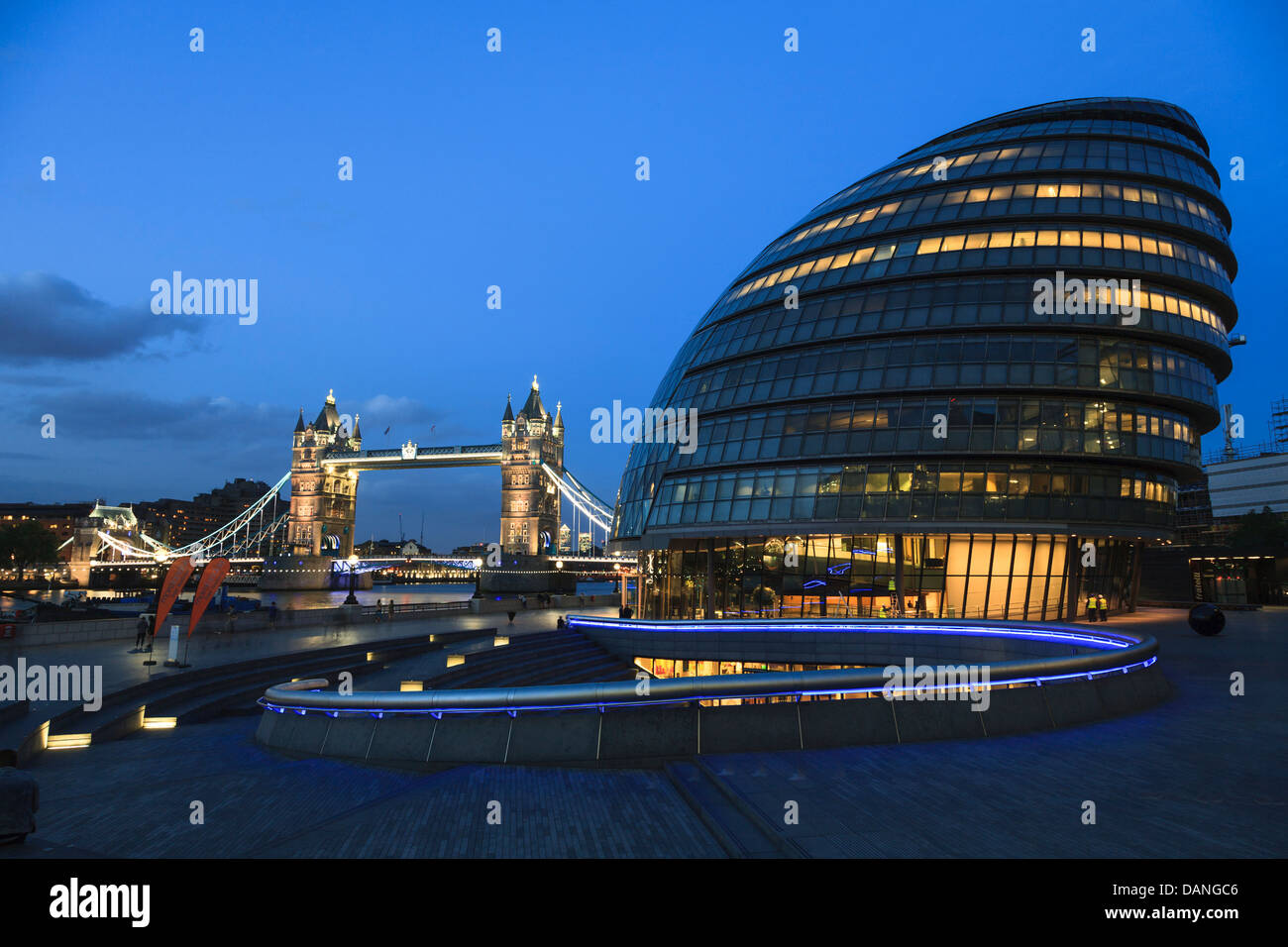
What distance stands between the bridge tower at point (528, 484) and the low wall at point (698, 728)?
163932 mm

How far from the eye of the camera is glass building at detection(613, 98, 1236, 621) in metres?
38.5

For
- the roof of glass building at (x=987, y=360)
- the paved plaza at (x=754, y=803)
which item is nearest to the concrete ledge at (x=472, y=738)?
the paved plaza at (x=754, y=803)

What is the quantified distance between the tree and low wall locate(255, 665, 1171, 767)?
531 ft

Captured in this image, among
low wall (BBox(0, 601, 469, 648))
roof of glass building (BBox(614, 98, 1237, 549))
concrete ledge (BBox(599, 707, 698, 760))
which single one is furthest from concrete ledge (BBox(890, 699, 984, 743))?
low wall (BBox(0, 601, 469, 648))

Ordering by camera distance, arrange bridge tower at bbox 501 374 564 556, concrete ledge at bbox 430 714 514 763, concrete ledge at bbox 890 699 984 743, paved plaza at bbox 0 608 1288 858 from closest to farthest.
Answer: paved plaza at bbox 0 608 1288 858, concrete ledge at bbox 890 699 984 743, concrete ledge at bbox 430 714 514 763, bridge tower at bbox 501 374 564 556

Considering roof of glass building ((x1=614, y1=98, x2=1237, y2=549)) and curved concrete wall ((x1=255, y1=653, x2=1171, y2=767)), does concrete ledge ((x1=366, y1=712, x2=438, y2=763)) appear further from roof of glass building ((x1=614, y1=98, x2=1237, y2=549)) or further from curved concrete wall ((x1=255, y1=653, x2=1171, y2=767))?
roof of glass building ((x1=614, y1=98, x2=1237, y2=549))

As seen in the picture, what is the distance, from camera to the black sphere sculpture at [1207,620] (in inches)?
1197

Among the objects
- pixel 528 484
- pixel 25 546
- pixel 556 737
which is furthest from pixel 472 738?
pixel 528 484

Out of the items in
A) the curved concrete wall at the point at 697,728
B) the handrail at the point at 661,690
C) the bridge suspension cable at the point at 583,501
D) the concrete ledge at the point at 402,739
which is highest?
the bridge suspension cable at the point at 583,501

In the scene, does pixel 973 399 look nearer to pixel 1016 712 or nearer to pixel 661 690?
pixel 1016 712

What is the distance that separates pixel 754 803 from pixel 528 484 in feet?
590

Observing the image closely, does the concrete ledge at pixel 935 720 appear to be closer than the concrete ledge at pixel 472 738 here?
Yes

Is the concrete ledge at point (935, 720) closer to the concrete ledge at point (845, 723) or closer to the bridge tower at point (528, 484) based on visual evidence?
the concrete ledge at point (845, 723)
